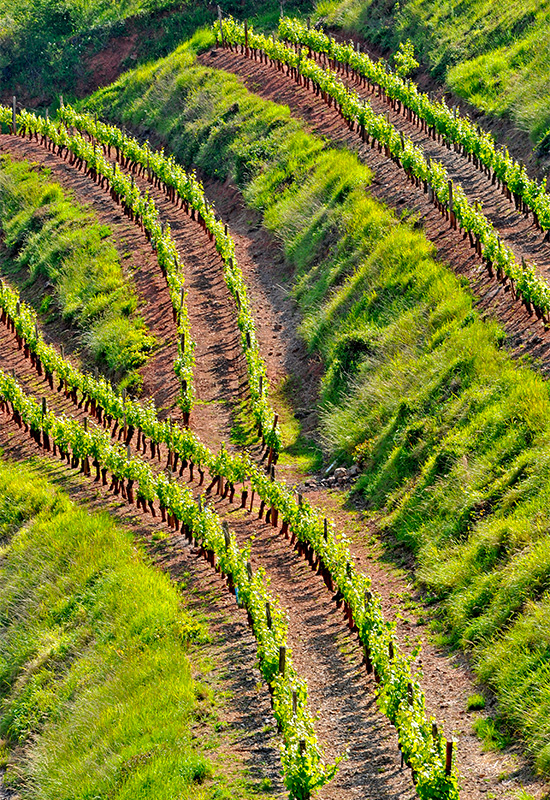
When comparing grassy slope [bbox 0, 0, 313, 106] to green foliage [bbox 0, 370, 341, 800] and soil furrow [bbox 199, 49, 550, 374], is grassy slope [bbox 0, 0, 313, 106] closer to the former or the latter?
soil furrow [bbox 199, 49, 550, 374]

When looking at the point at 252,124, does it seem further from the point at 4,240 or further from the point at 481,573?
the point at 481,573

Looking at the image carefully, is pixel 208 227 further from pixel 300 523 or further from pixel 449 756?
pixel 449 756

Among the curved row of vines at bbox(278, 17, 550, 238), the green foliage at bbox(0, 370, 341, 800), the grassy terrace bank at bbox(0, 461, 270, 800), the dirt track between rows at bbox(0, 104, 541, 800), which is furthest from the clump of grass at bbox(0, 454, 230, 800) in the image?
the curved row of vines at bbox(278, 17, 550, 238)

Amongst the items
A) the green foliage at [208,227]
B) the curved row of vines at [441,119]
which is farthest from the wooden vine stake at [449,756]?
the curved row of vines at [441,119]

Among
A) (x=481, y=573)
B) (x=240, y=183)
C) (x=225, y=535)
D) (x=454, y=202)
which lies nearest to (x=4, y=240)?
(x=240, y=183)

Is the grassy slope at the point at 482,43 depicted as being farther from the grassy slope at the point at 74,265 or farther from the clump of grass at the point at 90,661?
the clump of grass at the point at 90,661
